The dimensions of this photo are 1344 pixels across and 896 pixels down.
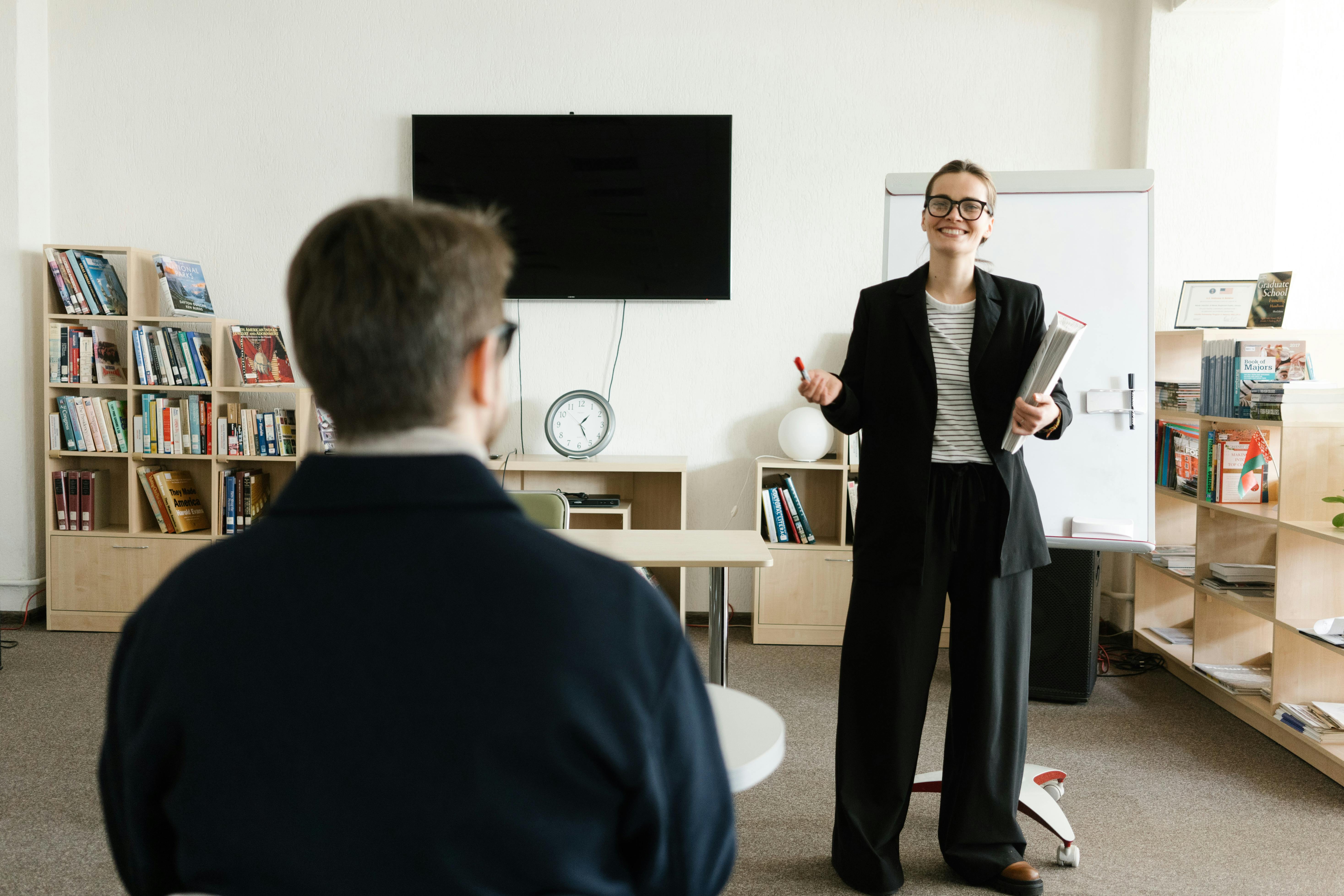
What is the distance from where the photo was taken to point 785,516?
4062mm

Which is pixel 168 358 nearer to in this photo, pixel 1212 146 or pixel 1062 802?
pixel 1062 802

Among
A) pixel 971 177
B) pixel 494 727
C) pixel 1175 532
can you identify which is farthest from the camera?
pixel 1175 532

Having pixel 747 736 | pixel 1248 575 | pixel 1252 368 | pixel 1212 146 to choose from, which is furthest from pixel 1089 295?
pixel 747 736

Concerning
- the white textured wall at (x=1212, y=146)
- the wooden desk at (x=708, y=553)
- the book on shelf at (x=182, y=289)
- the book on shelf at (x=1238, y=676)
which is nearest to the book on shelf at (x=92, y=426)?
the book on shelf at (x=182, y=289)

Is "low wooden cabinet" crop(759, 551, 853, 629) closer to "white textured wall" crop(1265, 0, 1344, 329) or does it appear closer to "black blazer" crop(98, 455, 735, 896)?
"white textured wall" crop(1265, 0, 1344, 329)

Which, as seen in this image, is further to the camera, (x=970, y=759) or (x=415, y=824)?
(x=970, y=759)

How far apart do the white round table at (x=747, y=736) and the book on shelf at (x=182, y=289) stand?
3479mm

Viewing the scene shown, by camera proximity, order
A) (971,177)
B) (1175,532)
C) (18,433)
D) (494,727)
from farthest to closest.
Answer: (18,433) < (1175,532) < (971,177) < (494,727)

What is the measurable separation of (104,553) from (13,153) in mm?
1806

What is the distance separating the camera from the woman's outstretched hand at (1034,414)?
188 cm

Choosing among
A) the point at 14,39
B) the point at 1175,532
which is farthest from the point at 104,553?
the point at 1175,532

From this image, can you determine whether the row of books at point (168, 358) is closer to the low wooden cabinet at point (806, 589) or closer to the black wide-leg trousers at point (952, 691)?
the low wooden cabinet at point (806, 589)

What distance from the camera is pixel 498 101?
13.8 ft

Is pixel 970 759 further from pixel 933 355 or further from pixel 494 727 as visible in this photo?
pixel 494 727
